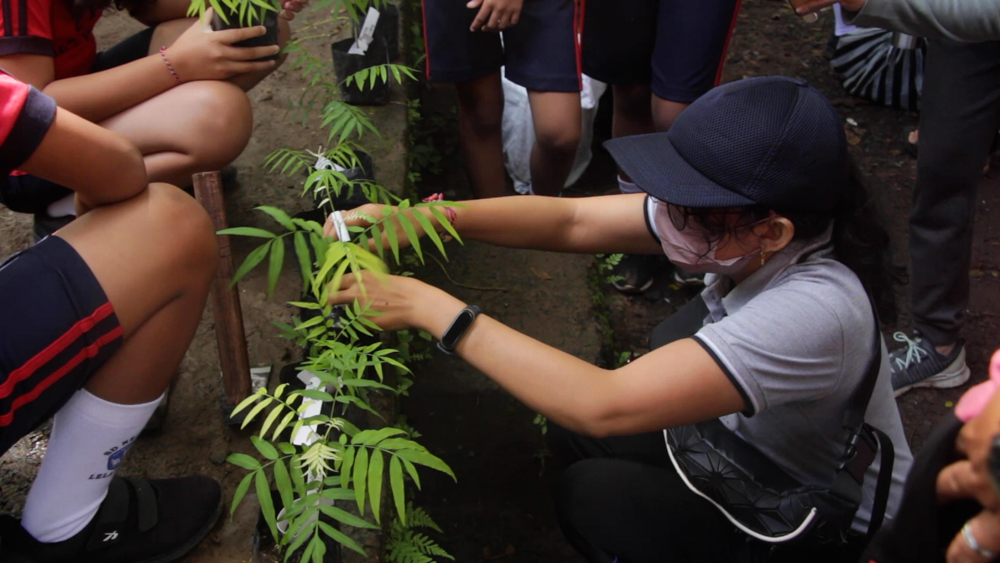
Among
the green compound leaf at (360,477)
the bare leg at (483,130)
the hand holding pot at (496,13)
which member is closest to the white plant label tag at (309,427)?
the green compound leaf at (360,477)

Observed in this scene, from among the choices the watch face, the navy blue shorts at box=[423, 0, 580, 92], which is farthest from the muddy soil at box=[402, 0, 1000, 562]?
the watch face

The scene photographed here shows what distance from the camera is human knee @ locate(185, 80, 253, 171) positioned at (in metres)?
2.93

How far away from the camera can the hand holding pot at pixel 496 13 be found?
10.6ft

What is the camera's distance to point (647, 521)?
2412 millimetres

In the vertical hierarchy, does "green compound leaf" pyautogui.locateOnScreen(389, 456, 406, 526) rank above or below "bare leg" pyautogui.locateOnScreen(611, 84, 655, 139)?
above

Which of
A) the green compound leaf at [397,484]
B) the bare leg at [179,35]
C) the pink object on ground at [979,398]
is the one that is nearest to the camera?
the pink object on ground at [979,398]

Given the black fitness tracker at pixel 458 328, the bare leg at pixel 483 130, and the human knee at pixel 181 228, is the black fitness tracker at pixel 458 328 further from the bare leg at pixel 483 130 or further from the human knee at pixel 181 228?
the bare leg at pixel 483 130

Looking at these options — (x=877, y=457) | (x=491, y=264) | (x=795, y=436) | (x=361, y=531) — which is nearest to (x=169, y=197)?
(x=361, y=531)

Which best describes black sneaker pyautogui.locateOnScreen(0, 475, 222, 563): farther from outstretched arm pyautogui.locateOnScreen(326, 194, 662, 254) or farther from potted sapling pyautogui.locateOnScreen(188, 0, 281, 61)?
potted sapling pyautogui.locateOnScreen(188, 0, 281, 61)

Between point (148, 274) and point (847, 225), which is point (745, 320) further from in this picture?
point (148, 274)

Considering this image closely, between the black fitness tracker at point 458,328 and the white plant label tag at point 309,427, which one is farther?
the black fitness tracker at point 458,328

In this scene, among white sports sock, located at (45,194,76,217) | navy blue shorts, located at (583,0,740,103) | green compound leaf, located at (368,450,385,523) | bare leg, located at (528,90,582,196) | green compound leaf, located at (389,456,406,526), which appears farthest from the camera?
bare leg, located at (528,90,582,196)

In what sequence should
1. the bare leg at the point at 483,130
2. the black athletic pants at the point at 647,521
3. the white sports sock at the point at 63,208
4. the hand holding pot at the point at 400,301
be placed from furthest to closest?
the bare leg at the point at 483,130 → the white sports sock at the point at 63,208 → the black athletic pants at the point at 647,521 → the hand holding pot at the point at 400,301

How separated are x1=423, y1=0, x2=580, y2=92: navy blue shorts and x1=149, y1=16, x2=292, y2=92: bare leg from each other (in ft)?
2.06
